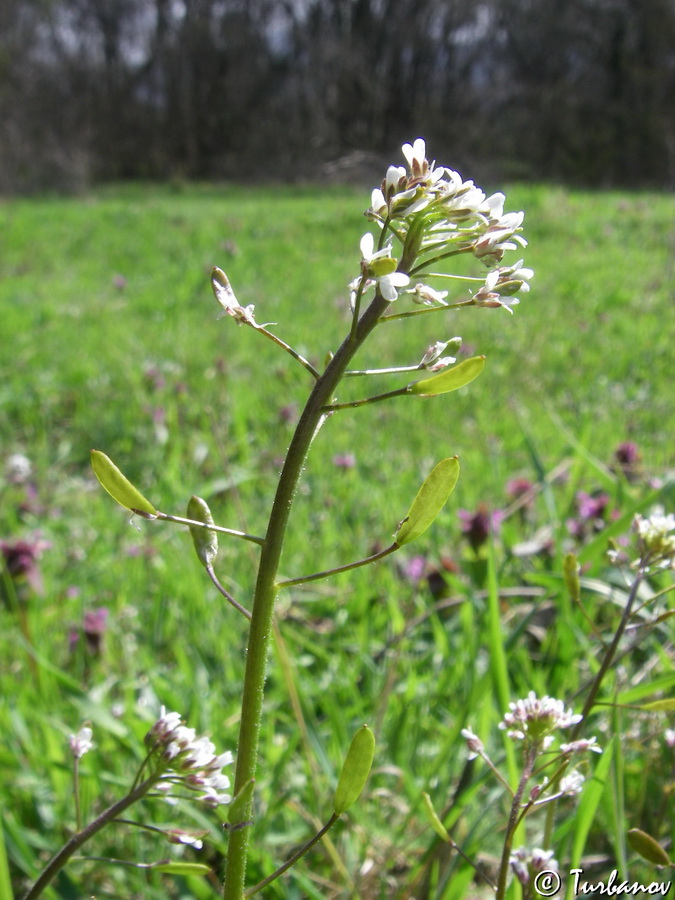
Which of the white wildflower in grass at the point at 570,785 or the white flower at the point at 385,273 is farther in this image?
the white wildflower in grass at the point at 570,785

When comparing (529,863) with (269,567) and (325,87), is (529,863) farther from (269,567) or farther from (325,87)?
(325,87)

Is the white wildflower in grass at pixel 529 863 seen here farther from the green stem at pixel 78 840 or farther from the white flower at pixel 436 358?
the white flower at pixel 436 358

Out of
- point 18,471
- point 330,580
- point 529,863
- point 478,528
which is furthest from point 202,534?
point 18,471

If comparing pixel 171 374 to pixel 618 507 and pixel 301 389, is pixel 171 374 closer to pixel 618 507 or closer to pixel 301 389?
pixel 301 389

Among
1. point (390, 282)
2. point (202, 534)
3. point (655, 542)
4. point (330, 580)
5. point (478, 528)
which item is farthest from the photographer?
point (330, 580)

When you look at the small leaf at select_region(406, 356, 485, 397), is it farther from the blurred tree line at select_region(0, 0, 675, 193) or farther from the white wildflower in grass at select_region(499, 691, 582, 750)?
the blurred tree line at select_region(0, 0, 675, 193)

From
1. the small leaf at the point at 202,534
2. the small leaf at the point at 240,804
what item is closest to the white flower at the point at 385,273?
the small leaf at the point at 202,534

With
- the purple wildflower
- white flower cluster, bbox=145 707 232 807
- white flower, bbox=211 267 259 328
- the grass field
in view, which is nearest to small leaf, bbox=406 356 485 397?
white flower, bbox=211 267 259 328
